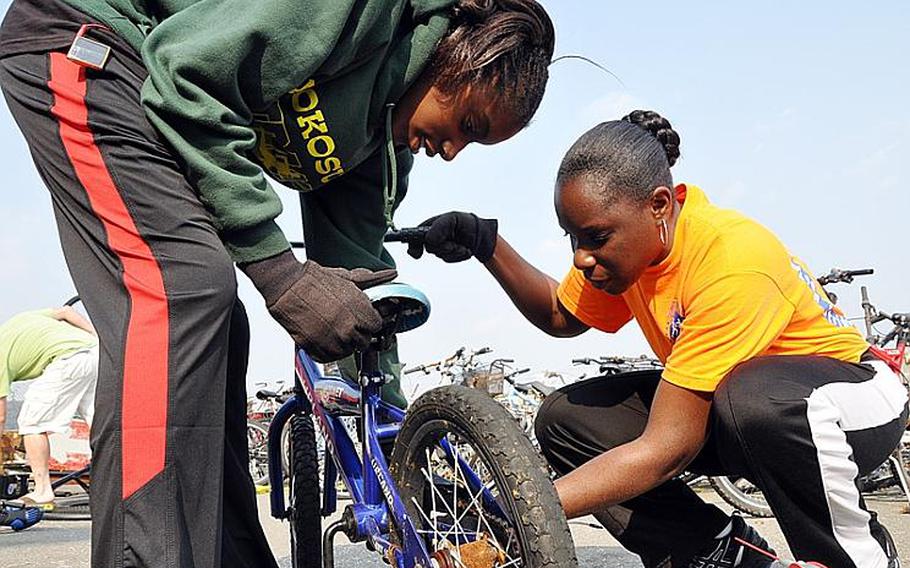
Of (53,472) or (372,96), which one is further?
(53,472)

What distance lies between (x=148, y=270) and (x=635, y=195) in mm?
1161

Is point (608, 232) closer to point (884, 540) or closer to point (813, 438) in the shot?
point (813, 438)

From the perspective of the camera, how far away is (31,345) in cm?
540

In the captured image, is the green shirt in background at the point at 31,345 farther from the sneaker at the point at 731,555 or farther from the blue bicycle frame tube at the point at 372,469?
the sneaker at the point at 731,555

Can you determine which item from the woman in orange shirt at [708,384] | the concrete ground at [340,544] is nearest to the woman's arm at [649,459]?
the woman in orange shirt at [708,384]

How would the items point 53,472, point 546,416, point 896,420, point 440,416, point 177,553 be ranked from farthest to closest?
point 53,472, point 546,416, point 896,420, point 440,416, point 177,553

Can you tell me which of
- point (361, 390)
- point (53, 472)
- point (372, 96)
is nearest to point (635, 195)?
point (372, 96)

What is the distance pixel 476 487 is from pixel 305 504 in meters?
1.00

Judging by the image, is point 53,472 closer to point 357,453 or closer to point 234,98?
point 357,453

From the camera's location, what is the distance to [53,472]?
6.87 metres

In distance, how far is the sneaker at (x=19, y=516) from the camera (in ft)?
17.0

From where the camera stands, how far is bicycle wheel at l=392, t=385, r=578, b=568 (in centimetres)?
159

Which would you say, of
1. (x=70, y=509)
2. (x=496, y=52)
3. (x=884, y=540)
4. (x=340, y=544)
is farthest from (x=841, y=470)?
(x=70, y=509)

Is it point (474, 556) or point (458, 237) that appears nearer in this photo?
point (474, 556)
